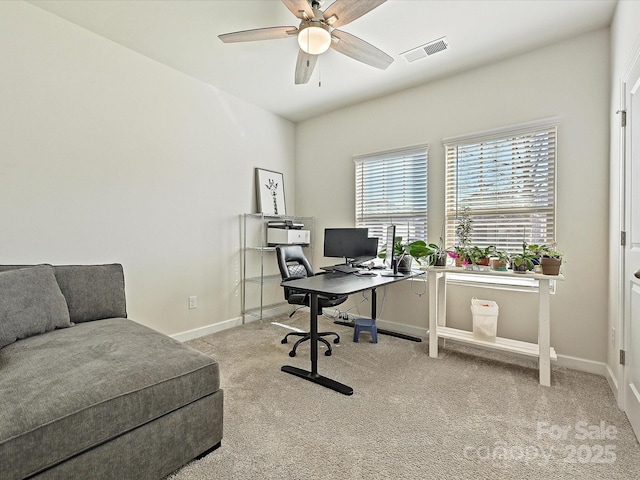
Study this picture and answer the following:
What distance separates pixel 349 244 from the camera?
3422 mm

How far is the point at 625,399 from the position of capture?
192 centimetres

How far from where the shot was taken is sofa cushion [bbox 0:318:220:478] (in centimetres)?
106

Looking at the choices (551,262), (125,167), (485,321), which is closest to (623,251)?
(551,262)

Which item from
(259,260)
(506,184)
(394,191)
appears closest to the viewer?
(506,184)

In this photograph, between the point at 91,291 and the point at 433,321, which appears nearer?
the point at 91,291

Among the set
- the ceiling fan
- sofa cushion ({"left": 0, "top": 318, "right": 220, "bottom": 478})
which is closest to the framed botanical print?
the ceiling fan

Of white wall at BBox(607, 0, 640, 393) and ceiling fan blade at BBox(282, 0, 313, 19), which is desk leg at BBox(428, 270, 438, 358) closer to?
white wall at BBox(607, 0, 640, 393)

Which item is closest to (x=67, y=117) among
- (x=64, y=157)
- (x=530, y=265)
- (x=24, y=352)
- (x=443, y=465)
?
(x=64, y=157)

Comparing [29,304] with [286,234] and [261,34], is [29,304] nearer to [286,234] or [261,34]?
[261,34]

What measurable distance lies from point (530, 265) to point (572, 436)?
115 cm

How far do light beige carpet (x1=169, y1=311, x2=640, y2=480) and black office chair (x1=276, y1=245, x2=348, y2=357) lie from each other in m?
0.26

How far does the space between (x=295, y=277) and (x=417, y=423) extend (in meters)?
1.81

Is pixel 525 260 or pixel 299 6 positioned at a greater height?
pixel 299 6

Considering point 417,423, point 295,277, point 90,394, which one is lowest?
point 417,423
